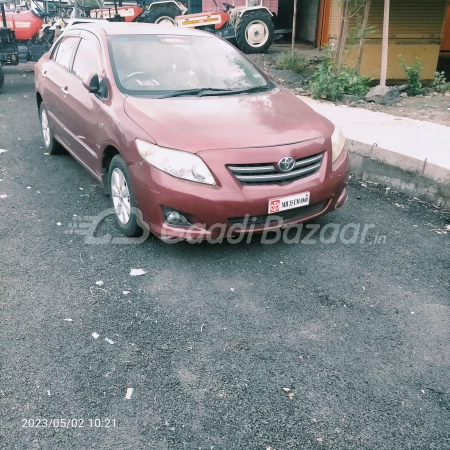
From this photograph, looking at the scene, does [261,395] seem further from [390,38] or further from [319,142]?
[390,38]

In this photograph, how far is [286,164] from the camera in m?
3.67

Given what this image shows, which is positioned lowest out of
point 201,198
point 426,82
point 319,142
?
point 426,82

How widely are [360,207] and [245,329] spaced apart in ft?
8.12

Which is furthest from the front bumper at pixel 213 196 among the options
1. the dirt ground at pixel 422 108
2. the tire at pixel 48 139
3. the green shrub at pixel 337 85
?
the green shrub at pixel 337 85

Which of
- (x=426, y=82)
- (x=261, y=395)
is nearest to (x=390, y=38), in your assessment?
(x=426, y=82)

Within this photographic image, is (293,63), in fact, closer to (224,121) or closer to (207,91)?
(207,91)

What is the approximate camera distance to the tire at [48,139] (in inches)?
244

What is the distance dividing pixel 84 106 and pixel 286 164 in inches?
84.1

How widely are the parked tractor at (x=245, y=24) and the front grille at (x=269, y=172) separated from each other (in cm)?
1119

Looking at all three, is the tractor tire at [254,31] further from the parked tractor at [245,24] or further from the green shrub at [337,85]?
the green shrub at [337,85]

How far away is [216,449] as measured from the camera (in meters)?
2.24

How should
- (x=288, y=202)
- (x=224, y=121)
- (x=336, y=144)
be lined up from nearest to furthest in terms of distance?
(x=288, y=202) → (x=224, y=121) → (x=336, y=144)

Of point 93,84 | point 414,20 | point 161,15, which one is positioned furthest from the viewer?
point 161,15

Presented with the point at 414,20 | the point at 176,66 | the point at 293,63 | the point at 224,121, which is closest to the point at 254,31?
the point at 293,63
